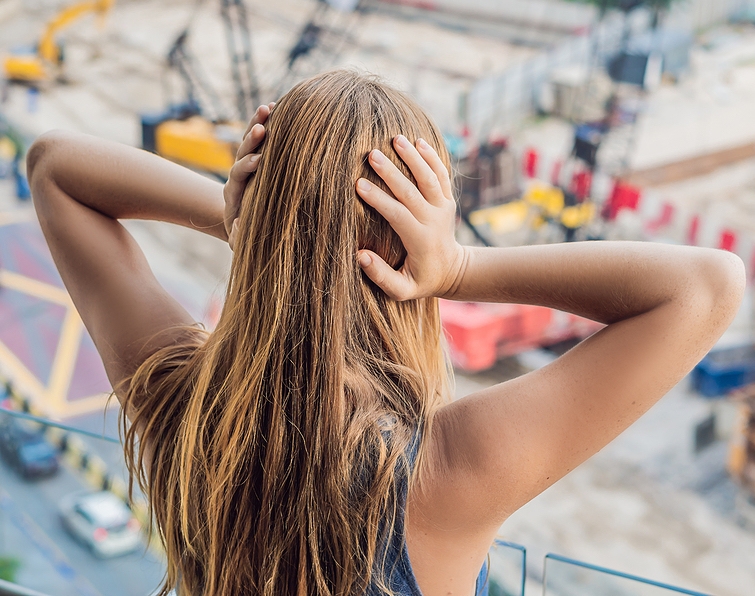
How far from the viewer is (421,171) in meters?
0.46

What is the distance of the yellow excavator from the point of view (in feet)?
34.6

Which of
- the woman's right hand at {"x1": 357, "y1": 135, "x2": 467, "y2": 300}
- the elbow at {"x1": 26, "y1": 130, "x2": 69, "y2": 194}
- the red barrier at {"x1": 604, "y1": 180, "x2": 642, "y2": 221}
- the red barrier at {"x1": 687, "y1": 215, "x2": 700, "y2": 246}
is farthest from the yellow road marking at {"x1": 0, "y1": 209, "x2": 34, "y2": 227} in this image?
the woman's right hand at {"x1": 357, "y1": 135, "x2": 467, "y2": 300}

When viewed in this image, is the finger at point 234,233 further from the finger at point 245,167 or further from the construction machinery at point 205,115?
the construction machinery at point 205,115

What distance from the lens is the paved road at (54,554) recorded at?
0.92 m

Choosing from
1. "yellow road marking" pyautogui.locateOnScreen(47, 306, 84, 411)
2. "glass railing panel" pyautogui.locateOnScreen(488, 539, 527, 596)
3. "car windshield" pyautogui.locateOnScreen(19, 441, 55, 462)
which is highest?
"glass railing panel" pyautogui.locateOnScreen(488, 539, 527, 596)

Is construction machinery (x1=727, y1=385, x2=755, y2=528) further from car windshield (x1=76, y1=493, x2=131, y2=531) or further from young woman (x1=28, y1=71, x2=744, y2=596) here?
young woman (x1=28, y1=71, x2=744, y2=596)

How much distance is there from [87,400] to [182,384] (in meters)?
6.66

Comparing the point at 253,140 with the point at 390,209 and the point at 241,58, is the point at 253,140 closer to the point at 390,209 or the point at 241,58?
the point at 390,209

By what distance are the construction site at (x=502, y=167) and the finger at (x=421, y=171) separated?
0.76 m

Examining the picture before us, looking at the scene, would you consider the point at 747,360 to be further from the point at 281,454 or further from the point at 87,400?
the point at 281,454

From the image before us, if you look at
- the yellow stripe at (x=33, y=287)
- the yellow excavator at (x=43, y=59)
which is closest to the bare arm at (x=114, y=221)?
the yellow stripe at (x=33, y=287)

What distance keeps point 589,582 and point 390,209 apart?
46 centimetres

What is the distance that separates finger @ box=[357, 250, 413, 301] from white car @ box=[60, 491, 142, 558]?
0.64 metres

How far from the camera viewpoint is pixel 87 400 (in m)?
6.70
